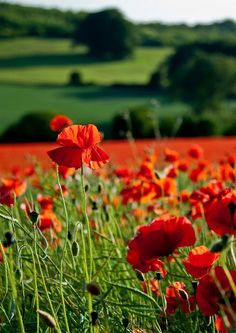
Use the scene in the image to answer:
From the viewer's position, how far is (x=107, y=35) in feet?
217

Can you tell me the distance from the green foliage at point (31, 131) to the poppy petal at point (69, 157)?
20616 mm

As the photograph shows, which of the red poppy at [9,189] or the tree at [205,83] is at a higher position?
the red poppy at [9,189]

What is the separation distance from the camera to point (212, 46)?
180 feet

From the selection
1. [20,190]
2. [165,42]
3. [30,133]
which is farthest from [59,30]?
[20,190]

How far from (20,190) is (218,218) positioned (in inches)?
49.6

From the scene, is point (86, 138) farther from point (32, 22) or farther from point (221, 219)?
point (32, 22)

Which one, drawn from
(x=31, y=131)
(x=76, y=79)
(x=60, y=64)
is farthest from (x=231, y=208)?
(x=60, y=64)

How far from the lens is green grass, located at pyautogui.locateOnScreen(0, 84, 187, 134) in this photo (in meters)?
39.1

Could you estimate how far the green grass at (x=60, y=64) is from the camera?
5556cm

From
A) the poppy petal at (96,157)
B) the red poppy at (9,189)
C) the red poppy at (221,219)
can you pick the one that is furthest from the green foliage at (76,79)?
the red poppy at (221,219)

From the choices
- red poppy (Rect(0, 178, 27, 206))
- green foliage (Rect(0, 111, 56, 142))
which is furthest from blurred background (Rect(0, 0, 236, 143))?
red poppy (Rect(0, 178, 27, 206))

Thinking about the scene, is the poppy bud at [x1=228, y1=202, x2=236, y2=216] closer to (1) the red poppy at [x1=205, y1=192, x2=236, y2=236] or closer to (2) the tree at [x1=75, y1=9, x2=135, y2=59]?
(1) the red poppy at [x1=205, y1=192, x2=236, y2=236]

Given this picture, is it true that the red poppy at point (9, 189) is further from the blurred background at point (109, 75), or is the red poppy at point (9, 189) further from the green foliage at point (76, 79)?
the green foliage at point (76, 79)

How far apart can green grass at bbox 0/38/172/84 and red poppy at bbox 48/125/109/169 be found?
166ft
